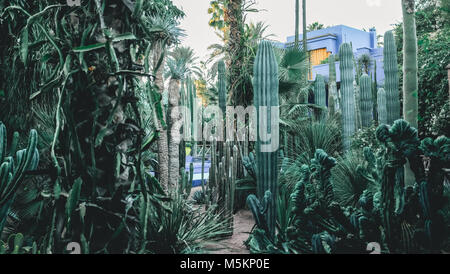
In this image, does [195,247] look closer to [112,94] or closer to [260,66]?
[112,94]

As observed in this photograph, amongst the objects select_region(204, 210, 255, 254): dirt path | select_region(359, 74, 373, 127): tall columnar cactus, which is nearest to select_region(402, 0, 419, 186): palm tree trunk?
select_region(204, 210, 255, 254): dirt path

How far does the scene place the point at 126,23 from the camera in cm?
171

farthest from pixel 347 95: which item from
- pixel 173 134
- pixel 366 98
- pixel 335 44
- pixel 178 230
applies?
pixel 335 44

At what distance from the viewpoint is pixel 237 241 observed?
328cm

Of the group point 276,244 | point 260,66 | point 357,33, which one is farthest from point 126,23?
point 357,33

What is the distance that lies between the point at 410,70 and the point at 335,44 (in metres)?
12.0

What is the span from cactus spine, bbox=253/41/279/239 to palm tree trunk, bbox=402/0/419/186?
131 centimetres

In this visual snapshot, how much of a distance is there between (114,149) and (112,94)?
272 millimetres

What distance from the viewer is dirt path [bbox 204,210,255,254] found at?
279cm

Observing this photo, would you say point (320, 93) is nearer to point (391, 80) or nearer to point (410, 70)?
point (391, 80)

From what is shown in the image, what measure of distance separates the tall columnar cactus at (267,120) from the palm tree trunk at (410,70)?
1.31 meters

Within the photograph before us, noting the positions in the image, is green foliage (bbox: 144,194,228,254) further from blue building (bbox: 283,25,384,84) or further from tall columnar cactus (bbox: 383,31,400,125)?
blue building (bbox: 283,25,384,84)

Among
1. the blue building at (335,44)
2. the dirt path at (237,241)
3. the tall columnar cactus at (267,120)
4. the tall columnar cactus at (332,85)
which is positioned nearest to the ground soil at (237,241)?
the dirt path at (237,241)

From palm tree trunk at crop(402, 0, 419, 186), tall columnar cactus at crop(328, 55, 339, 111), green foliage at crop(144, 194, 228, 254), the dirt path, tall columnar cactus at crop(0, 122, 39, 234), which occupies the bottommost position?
the dirt path
